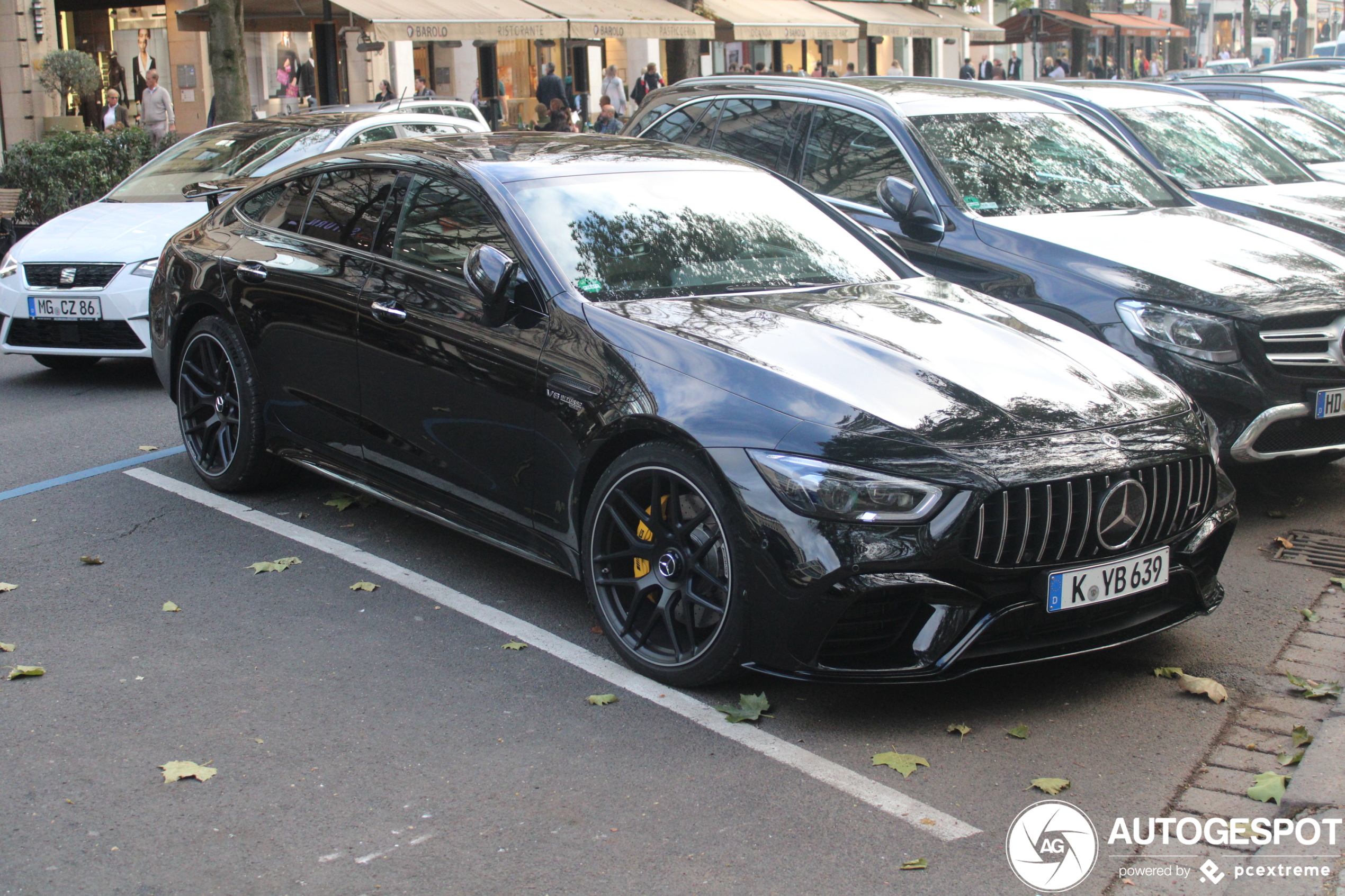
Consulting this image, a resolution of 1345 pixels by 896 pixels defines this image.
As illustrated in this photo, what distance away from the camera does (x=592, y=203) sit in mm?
5250

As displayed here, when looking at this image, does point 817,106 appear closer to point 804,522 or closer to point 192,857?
point 804,522

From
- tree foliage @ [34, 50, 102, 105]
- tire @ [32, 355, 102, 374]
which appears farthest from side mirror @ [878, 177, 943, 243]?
tree foliage @ [34, 50, 102, 105]

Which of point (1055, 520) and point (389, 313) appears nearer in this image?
point (1055, 520)

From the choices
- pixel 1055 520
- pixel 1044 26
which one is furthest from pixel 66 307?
pixel 1044 26

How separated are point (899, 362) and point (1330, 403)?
8.96 feet

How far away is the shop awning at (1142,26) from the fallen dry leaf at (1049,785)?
146 ft

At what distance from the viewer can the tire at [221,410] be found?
253 inches

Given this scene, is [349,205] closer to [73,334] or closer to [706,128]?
[706,128]

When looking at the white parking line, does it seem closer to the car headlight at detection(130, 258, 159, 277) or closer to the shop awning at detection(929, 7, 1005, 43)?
the car headlight at detection(130, 258, 159, 277)

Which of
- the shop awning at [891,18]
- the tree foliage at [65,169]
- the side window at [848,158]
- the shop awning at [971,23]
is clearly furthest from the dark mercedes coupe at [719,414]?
the shop awning at [971,23]

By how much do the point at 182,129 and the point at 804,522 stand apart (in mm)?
29020

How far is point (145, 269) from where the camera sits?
931 centimetres

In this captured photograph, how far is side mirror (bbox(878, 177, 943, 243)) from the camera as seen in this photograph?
22.2ft

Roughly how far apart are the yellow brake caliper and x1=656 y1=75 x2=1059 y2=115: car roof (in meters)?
3.88
